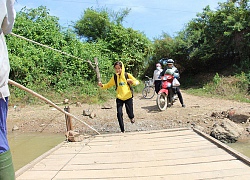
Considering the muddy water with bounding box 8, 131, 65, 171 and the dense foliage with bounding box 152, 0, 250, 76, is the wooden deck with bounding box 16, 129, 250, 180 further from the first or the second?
the dense foliage with bounding box 152, 0, 250, 76

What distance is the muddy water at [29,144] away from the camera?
5.03m

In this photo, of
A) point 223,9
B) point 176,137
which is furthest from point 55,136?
point 223,9

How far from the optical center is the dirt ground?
264 inches

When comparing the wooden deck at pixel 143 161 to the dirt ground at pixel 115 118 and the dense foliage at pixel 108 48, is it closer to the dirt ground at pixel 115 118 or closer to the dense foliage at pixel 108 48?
the dirt ground at pixel 115 118

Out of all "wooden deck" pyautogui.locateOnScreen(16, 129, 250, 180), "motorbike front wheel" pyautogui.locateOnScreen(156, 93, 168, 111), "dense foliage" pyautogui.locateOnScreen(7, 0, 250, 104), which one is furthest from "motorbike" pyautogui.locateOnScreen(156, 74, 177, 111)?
"wooden deck" pyautogui.locateOnScreen(16, 129, 250, 180)

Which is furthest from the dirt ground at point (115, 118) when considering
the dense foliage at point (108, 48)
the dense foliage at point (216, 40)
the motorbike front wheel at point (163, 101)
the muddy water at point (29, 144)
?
the dense foliage at point (216, 40)

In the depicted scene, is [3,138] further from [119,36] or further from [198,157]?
[119,36]

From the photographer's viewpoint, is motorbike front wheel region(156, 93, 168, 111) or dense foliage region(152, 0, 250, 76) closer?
motorbike front wheel region(156, 93, 168, 111)

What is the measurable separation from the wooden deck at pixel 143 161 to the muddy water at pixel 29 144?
4.01 ft

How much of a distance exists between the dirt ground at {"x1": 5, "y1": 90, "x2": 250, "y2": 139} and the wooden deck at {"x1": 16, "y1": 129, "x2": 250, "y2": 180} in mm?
2202

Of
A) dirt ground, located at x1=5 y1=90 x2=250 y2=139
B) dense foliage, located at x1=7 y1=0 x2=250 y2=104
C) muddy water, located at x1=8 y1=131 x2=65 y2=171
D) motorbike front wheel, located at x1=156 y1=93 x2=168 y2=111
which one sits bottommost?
muddy water, located at x1=8 y1=131 x2=65 y2=171

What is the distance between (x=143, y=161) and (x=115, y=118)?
4.38 m

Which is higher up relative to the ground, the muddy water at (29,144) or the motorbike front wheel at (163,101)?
the motorbike front wheel at (163,101)

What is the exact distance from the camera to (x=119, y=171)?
9.41ft
